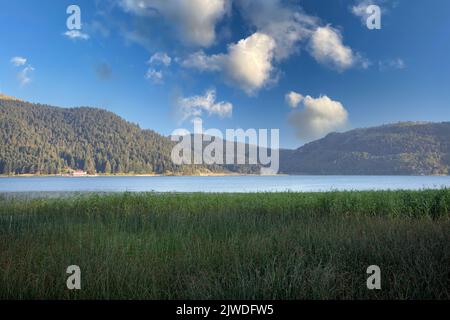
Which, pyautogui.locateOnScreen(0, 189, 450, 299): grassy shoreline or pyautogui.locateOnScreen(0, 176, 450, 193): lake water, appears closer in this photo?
pyautogui.locateOnScreen(0, 189, 450, 299): grassy shoreline

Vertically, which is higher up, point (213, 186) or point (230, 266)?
point (230, 266)

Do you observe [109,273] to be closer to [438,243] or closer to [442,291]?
[442,291]

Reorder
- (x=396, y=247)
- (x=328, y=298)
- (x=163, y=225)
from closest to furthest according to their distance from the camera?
(x=328, y=298)
(x=396, y=247)
(x=163, y=225)

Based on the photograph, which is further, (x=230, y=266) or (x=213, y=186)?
(x=213, y=186)

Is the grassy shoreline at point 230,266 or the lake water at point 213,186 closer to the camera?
the grassy shoreline at point 230,266

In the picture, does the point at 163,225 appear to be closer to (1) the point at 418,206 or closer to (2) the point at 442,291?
(2) the point at 442,291

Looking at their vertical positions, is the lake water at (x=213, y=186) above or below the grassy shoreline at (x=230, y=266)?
below

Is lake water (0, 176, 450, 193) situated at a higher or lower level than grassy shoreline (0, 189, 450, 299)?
lower

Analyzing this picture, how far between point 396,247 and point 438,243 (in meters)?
0.94

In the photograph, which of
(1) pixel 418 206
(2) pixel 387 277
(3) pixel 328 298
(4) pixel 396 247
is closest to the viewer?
(3) pixel 328 298

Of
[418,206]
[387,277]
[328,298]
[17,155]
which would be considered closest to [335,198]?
[418,206]

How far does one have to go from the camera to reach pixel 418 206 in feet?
56.0
